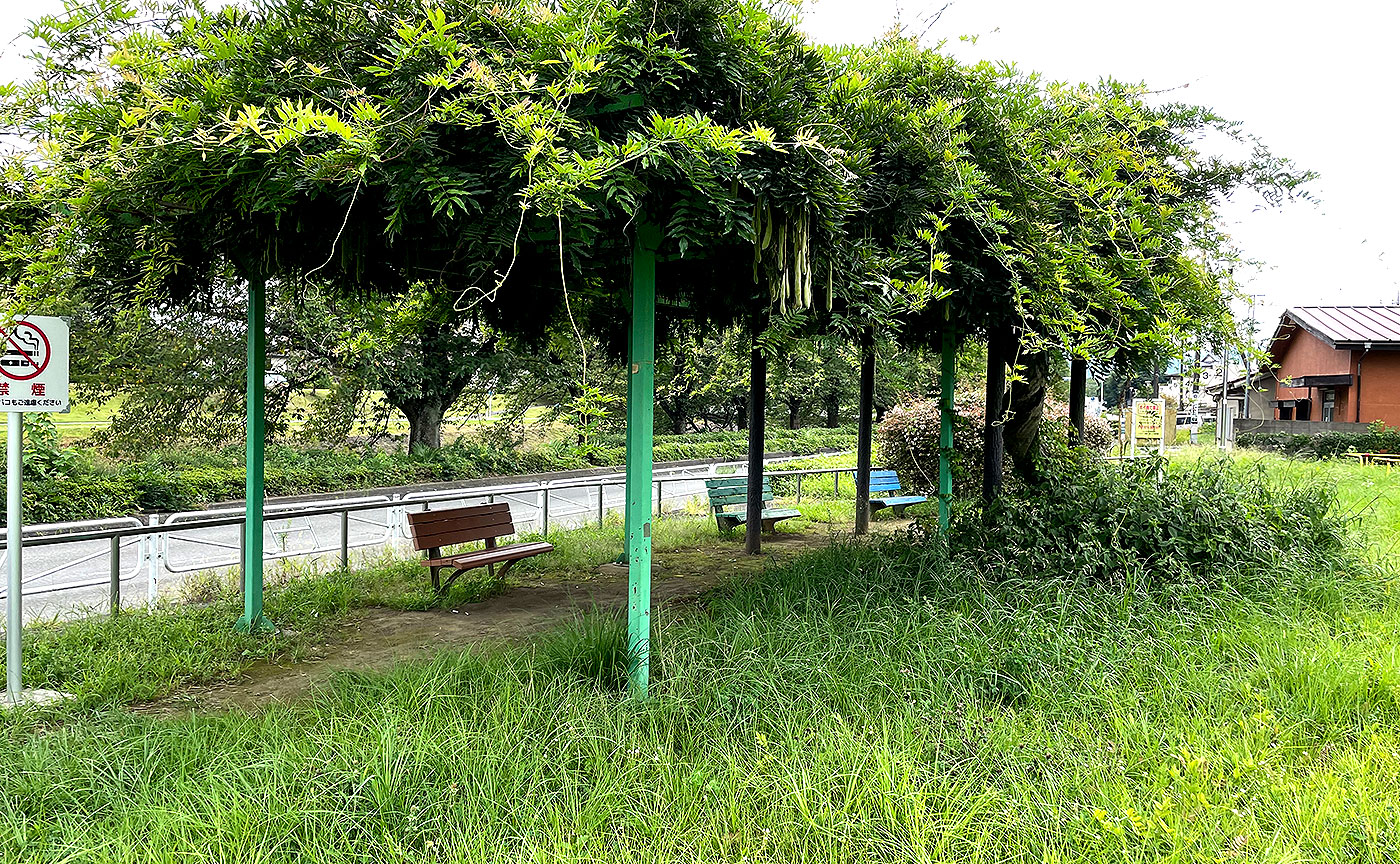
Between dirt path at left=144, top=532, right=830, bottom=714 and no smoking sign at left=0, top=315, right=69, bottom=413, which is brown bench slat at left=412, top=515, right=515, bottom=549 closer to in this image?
dirt path at left=144, top=532, right=830, bottom=714

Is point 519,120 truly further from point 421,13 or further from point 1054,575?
point 1054,575

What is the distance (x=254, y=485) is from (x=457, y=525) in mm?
1735

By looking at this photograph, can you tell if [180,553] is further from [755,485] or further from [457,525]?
[755,485]

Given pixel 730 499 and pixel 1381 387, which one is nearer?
pixel 730 499

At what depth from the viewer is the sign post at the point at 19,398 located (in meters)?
4.27

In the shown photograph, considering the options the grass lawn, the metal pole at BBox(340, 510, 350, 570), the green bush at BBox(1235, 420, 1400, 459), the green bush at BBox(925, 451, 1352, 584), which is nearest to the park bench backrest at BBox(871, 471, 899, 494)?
the green bush at BBox(925, 451, 1352, 584)

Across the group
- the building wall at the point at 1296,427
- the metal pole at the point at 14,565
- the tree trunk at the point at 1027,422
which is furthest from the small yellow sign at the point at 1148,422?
the metal pole at the point at 14,565

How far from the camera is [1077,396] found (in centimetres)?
887

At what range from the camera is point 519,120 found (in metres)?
3.28

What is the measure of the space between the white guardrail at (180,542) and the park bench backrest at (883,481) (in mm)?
1496

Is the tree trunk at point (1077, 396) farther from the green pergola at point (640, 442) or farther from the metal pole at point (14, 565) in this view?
the metal pole at point (14, 565)

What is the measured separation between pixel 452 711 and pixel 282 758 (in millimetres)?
700

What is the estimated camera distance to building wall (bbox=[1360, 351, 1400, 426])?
24859mm

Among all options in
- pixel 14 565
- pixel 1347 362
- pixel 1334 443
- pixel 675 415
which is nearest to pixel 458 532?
pixel 14 565
